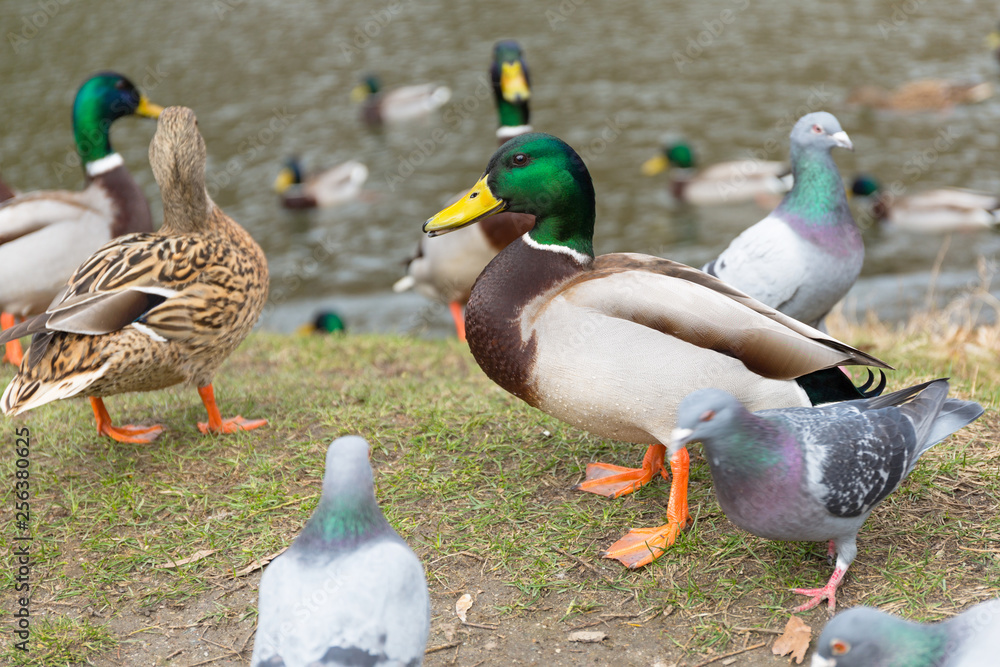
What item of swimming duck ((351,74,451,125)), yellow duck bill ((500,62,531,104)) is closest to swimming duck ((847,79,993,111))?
swimming duck ((351,74,451,125))

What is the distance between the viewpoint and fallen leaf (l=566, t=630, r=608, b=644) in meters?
2.97

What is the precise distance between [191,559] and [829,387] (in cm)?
239

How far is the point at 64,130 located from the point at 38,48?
316 cm

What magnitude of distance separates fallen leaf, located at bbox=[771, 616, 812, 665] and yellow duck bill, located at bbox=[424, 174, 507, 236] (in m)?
1.78

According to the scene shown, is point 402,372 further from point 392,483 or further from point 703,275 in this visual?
point 703,275

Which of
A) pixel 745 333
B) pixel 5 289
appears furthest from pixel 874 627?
pixel 5 289

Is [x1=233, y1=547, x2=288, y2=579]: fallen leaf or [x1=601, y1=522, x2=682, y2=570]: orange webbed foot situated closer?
[x1=601, y1=522, x2=682, y2=570]: orange webbed foot

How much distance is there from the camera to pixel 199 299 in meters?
3.88

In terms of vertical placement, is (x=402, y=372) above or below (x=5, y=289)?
below

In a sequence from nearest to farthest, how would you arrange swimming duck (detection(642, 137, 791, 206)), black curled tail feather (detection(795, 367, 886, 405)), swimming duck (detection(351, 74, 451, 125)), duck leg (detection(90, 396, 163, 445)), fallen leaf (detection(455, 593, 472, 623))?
fallen leaf (detection(455, 593, 472, 623)) → black curled tail feather (detection(795, 367, 886, 405)) → duck leg (detection(90, 396, 163, 445)) → swimming duck (detection(642, 137, 791, 206)) → swimming duck (detection(351, 74, 451, 125))
